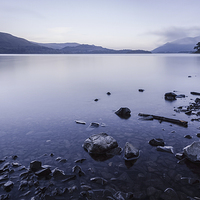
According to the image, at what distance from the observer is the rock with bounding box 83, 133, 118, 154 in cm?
884

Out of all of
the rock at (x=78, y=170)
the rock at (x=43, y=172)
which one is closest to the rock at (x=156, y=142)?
the rock at (x=78, y=170)

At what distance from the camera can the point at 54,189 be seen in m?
6.35

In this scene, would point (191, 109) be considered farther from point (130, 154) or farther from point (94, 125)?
point (130, 154)

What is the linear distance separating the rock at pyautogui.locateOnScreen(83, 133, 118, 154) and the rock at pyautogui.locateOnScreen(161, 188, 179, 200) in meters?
3.51

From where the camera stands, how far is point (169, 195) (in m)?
6.11

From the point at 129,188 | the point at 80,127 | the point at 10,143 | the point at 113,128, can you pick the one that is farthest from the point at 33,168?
the point at 113,128

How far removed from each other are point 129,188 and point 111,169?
129 centimetres

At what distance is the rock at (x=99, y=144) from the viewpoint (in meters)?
8.84

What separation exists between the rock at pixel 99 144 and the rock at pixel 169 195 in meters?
3.51

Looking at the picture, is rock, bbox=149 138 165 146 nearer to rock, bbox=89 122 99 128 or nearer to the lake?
the lake

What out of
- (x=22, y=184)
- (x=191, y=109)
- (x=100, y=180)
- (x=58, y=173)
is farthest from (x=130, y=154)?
(x=191, y=109)

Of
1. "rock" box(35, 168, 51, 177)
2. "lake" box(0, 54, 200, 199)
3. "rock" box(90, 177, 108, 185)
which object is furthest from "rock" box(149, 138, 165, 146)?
"rock" box(35, 168, 51, 177)

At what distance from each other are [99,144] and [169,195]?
401 cm

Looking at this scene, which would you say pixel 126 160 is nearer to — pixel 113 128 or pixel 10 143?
pixel 113 128
